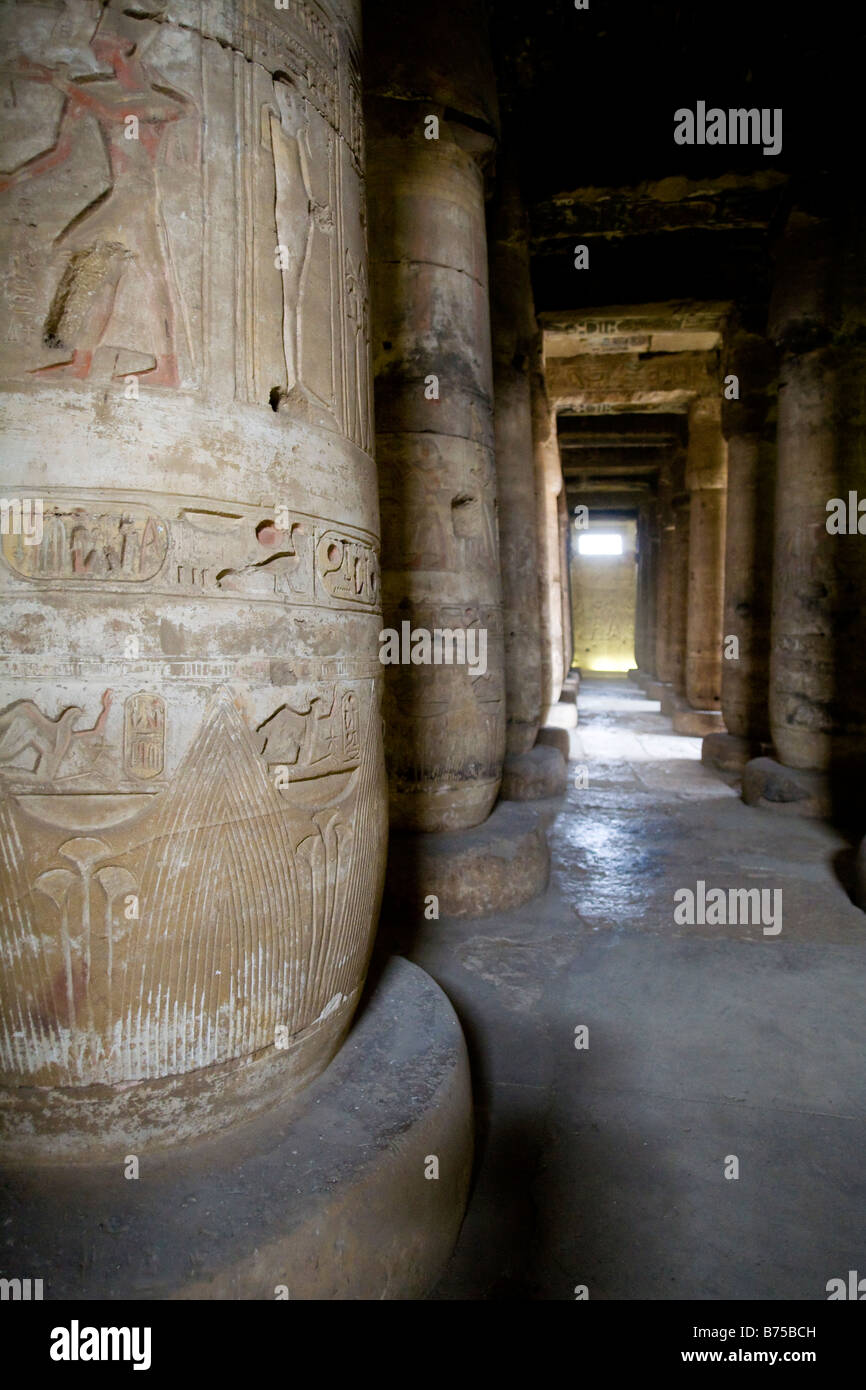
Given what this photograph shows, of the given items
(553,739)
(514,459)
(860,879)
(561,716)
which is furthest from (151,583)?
(561,716)

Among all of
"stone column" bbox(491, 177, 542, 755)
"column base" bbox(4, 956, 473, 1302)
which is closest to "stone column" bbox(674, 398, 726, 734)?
"stone column" bbox(491, 177, 542, 755)

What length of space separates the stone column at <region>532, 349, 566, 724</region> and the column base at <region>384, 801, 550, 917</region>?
4.39m

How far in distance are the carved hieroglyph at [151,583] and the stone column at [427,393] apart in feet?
6.76

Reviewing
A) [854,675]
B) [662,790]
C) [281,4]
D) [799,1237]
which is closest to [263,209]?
[281,4]

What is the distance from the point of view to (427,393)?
3.63m

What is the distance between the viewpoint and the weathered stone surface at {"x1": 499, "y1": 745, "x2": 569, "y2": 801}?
588cm

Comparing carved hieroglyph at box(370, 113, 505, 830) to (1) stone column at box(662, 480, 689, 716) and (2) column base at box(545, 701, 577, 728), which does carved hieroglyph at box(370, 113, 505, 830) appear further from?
(1) stone column at box(662, 480, 689, 716)

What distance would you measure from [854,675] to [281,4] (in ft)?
18.1

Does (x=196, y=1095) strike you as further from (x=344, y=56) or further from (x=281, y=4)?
(x=344, y=56)

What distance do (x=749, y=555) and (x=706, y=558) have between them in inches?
121

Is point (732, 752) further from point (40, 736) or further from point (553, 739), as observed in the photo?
point (40, 736)

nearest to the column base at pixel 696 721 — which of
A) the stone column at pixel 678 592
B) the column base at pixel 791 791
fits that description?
the stone column at pixel 678 592

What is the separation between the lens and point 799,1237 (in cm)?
175
